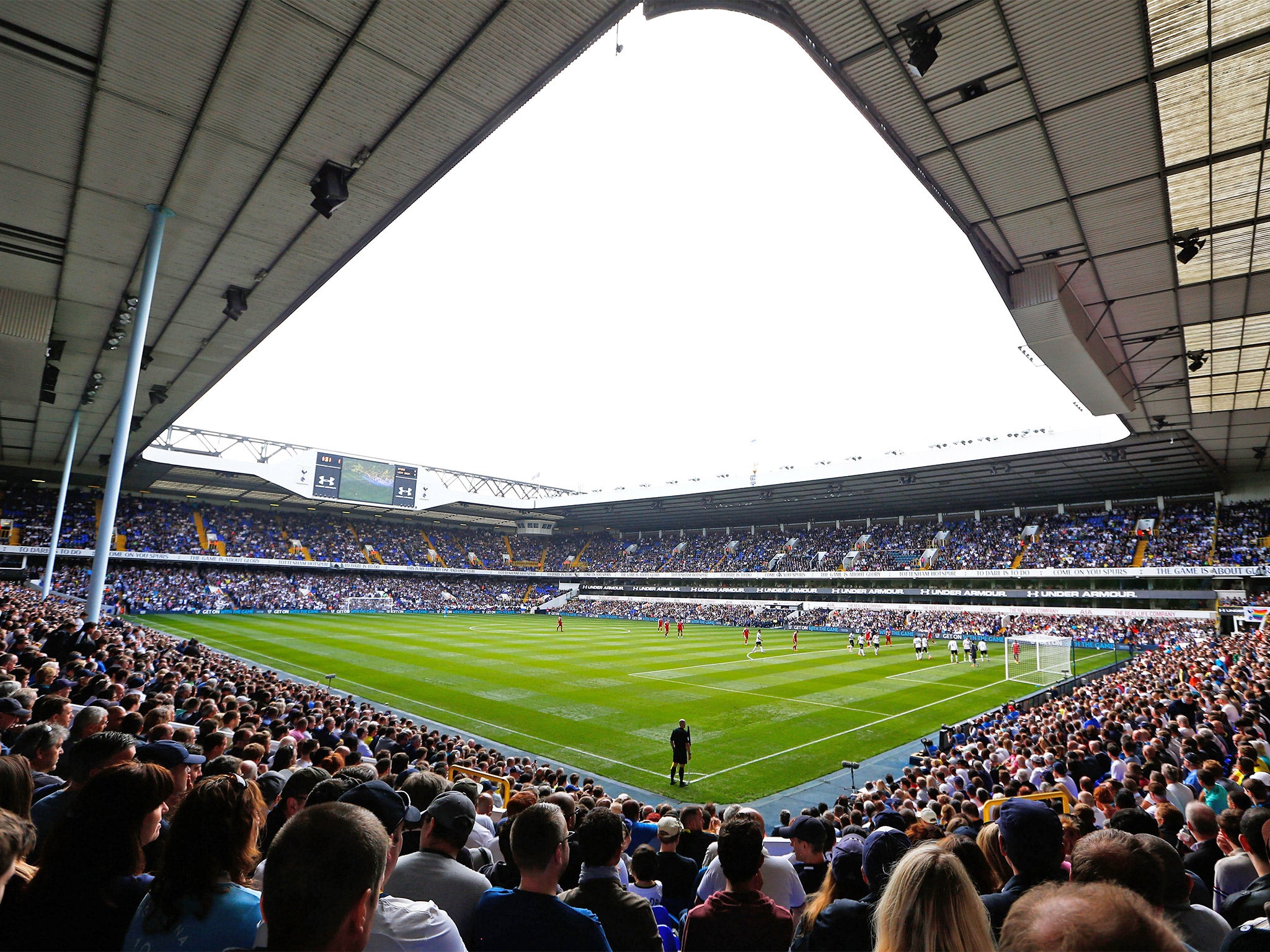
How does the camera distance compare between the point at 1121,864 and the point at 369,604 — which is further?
the point at 369,604

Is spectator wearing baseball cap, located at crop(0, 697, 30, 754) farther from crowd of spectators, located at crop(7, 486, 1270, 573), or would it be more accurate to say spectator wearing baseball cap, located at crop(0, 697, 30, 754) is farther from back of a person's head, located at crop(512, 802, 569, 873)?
crowd of spectators, located at crop(7, 486, 1270, 573)

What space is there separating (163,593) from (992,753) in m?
48.5

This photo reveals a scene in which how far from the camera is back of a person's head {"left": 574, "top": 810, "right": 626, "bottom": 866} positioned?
312 cm

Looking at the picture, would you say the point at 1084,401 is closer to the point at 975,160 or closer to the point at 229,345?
the point at 975,160

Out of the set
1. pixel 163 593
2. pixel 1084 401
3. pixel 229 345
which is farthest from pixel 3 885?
pixel 163 593

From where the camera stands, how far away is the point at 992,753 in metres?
11.3

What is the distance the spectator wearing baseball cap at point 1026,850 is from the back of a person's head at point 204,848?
3166 mm

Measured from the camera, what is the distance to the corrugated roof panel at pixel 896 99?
834cm

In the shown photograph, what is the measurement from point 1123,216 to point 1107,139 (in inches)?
93.3

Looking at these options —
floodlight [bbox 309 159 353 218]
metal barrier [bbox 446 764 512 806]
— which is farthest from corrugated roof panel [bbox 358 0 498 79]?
metal barrier [bbox 446 764 512 806]

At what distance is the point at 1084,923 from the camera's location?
4.08 ft

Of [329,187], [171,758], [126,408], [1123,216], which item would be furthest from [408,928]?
[1123,216]

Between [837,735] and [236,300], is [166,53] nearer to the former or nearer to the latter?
[236,300]

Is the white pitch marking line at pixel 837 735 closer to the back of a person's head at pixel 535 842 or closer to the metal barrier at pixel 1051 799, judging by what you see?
the metal barrier at pixel 1051 799
